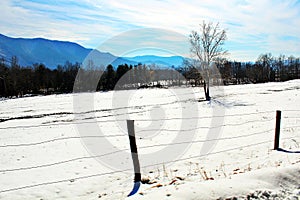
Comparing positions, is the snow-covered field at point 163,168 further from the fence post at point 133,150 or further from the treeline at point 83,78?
the treeline at point 83,78

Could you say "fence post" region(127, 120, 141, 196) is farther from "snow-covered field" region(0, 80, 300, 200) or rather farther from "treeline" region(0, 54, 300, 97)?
"treeline" region(0, 54, 300, 97)

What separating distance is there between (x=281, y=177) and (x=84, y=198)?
423 cm

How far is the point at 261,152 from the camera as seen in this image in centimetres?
673

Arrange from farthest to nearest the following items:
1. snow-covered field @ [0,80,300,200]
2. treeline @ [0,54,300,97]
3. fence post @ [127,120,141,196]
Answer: treeline @ [0,54,300,97] < fence post @ [127,120,141,196] < snow-covered field @ [0,80,300,200]

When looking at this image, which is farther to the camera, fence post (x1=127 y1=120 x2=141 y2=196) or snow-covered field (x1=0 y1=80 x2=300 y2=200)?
fence post (x1=127 y1=120 x2=141 y2=196)

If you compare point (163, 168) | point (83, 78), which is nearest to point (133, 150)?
point (163, 168)

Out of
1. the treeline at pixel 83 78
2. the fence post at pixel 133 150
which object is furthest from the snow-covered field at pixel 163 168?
the treeline at pixel 83 78

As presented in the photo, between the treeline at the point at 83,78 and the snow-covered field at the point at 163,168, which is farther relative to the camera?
the treeline at the point at 83,78

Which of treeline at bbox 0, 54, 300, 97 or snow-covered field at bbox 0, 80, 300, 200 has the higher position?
treeline at bbox 0, 54, 300, 97

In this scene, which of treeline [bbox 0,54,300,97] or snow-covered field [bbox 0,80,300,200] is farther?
treeline [bbox 0,54,300,97]

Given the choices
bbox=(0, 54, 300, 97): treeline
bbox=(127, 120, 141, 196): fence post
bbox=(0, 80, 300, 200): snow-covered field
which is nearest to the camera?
bbox=(0, 80, 300, 200): snow-covered field

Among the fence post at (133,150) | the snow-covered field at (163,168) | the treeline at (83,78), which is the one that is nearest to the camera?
the snow-covered field at (163,168)

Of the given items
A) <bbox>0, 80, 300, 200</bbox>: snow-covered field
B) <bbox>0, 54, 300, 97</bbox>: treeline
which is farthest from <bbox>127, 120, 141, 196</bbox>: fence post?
<bbox>0, 54, 300, 97</bbox>: treeline

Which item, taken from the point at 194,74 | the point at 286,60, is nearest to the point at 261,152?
the point at 194,74
